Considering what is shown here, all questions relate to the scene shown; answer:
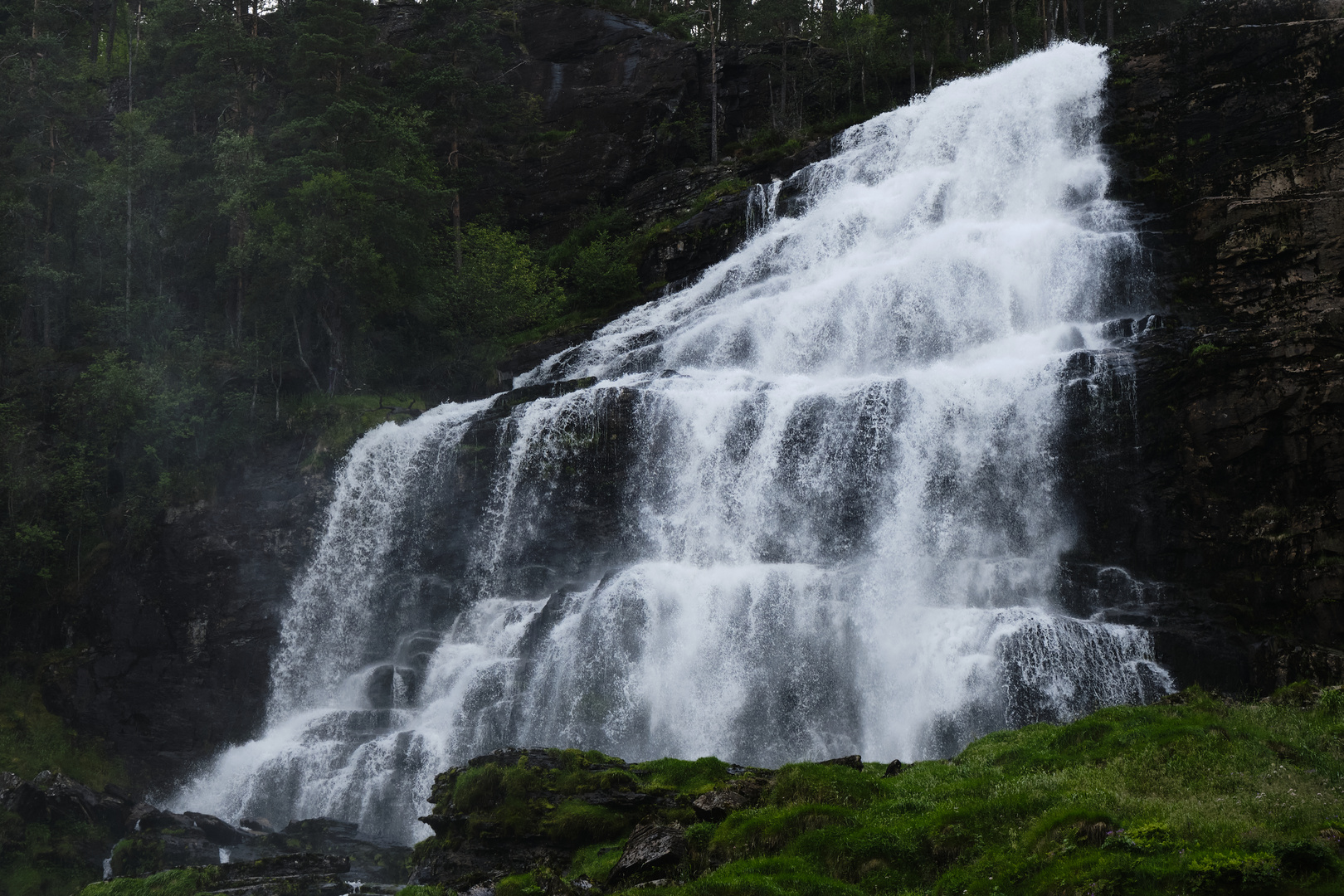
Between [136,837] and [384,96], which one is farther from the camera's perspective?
[384,96]

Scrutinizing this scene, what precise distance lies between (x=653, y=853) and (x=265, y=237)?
33.7 m

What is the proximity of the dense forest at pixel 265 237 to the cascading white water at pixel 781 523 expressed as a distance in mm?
6309

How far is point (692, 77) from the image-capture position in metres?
54.8

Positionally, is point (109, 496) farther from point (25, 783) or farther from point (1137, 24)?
point (1137, 24)

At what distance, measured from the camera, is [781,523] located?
93.5 feet

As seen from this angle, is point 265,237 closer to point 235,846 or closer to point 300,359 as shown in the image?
point 300,359

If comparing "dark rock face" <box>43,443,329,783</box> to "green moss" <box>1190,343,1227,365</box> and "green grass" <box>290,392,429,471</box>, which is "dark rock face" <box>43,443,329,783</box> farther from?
"green moss" <box>1190,343,1227,365</box>

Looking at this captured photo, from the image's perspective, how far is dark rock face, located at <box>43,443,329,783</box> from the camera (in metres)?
34.3

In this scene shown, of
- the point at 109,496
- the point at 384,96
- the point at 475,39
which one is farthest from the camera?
the point at 475,39

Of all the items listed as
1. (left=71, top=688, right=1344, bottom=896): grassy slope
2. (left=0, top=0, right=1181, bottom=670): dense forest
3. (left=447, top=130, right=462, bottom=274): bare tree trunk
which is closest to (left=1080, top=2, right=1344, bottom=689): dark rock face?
(left=71, top=688, right=1344, bottom=896): grassy slope

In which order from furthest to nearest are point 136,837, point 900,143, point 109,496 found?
point 900,143 < point 109,496 < point 136,837

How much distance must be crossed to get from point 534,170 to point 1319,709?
47702 mm

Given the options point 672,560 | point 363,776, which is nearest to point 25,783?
point 363,776

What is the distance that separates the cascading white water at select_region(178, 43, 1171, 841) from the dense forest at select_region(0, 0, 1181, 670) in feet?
20.7
